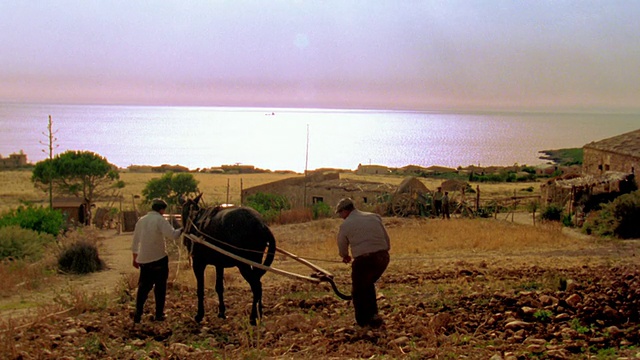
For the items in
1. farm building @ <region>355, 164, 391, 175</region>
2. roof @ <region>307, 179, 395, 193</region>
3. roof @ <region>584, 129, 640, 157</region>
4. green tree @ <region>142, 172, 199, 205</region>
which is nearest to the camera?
roof @ <region>584, 129, 640, 157</region>

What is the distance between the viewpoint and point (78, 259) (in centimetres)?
1548

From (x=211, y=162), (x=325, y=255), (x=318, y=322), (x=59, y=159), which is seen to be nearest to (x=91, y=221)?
(x=59, y=159)

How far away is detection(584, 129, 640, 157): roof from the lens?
28.2 m

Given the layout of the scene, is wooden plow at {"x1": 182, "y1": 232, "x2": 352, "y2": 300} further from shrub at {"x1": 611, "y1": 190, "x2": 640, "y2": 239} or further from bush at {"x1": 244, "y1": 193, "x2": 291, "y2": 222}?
bush at {"x1": 244, "y1": 193, "x2": 291, "y2": 222}

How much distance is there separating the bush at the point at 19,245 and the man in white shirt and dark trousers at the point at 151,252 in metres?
9.31

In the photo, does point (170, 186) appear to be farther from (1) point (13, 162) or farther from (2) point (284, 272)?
(1) point (13, 162)

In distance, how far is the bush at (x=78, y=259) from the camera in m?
15.4

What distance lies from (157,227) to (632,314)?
641 centimetres

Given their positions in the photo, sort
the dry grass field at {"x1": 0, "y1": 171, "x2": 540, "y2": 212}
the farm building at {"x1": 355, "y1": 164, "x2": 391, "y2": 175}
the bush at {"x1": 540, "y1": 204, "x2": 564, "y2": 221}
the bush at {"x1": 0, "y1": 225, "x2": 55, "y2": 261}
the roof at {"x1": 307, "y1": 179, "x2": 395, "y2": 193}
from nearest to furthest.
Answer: the bush at {"x1": 0, "y1": 225, "x2": 55, "y2": 261} → the bush at {"x1": 540, "y1": 204, "x2": 564, "y2": 221} → the roof at {"x1": 307, "y1": 179, "x2": 395, "y2": 193} → the dry grass field at {"x1": 0, "y1": 171, "x2": 540, "y2": 212} → the farm building at {"x1": 355, "y1": 164, "x2": 391, "y2": 175}

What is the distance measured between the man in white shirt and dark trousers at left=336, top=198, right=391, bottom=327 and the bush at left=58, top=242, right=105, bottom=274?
9552 mm

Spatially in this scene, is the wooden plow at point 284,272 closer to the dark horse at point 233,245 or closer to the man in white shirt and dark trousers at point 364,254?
the dark horse at point 233,245

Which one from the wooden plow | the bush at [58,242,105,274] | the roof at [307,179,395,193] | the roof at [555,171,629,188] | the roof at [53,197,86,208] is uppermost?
the roof at [555,171,629,188]

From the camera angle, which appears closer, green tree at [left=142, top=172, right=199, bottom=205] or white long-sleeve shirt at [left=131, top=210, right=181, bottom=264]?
white long-sleeve shirt at [left=131, top=210, right=181, bottom=264]

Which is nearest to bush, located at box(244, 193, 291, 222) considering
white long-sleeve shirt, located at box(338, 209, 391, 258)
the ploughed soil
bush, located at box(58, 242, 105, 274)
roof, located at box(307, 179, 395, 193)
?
roof, located at box(307, 179, 395, 193)
